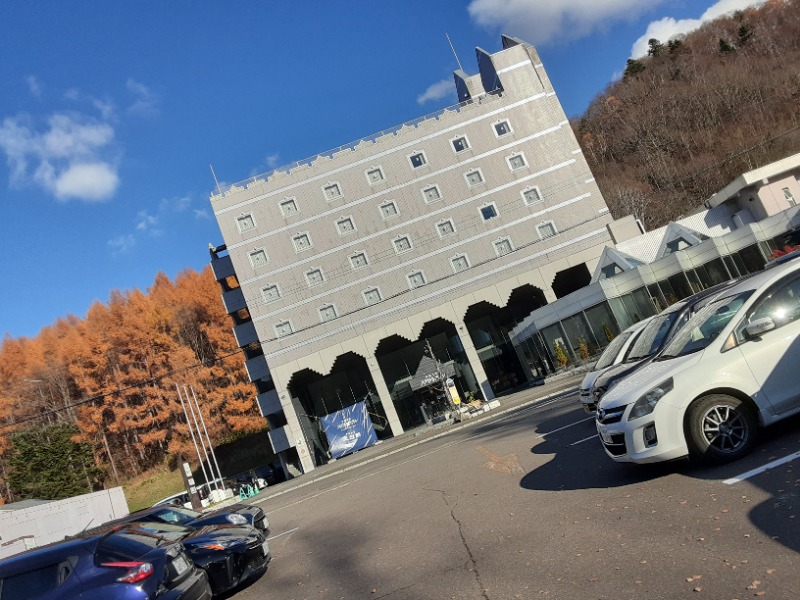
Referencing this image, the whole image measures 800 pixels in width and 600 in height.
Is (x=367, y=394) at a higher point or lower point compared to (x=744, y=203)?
lower

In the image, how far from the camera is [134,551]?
5.58 m

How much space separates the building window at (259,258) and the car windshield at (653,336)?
111 feet

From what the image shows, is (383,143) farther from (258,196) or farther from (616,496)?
(616,496)

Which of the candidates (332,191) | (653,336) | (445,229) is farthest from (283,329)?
(653,336)

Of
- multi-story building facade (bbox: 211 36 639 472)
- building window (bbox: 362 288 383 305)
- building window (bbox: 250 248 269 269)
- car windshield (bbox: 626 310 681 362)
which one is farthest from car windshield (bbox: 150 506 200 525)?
building window (bbox: 250 248 269 269)

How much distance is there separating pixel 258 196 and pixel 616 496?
3980cm

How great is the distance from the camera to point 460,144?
4369cm

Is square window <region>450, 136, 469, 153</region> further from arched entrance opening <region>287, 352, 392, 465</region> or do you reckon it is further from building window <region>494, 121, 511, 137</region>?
arched entrance opening <region>287, 352, 392, 465</region>

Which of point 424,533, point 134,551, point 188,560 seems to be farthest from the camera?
point 424,533

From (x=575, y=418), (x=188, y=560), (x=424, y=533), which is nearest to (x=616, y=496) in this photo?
(x=424, y=533)

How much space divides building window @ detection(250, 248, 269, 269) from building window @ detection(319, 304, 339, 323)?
18.0 ft

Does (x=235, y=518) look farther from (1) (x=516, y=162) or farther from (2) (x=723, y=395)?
(1) (x=516, y=162)

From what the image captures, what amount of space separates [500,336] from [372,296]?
36.9 ft

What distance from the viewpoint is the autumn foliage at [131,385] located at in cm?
5284
